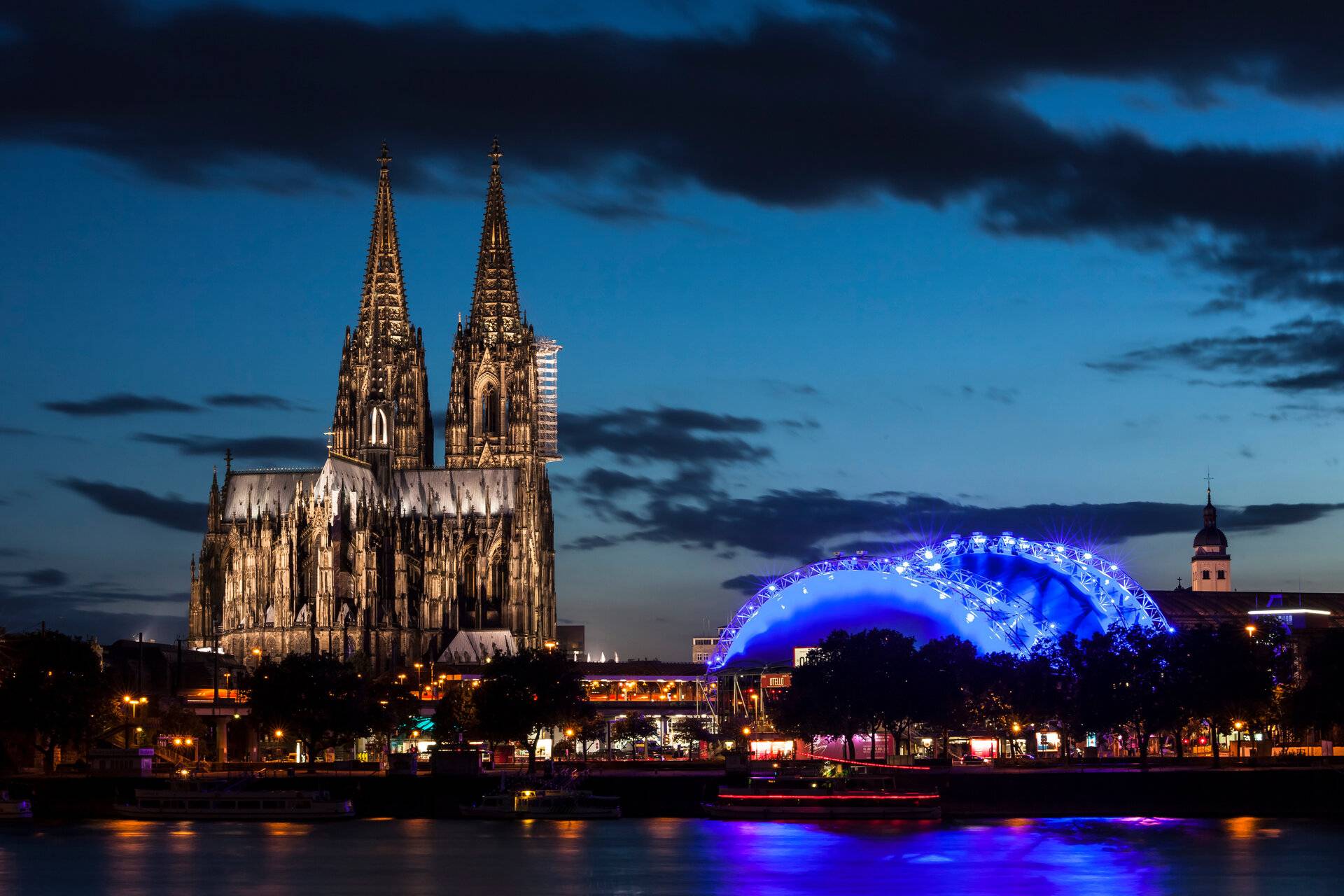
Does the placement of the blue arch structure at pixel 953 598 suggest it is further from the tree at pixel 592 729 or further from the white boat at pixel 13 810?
the white boat at pixel 13 810

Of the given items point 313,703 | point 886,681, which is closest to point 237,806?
point 313,703

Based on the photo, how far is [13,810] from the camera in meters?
122

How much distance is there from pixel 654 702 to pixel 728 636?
804 inches

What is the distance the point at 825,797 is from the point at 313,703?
4656cm

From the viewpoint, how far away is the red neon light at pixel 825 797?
12225 cm

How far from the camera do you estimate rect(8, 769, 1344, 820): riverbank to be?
12169 centimetres

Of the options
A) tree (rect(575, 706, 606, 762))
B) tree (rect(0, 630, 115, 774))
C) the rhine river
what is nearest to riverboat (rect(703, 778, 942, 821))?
the rhine river

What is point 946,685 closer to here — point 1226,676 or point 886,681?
point 886,681

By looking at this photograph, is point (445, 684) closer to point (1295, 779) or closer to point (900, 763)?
point (900, 763)

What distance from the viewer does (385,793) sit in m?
130

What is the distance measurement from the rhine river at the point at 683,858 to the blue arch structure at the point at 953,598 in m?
42.1

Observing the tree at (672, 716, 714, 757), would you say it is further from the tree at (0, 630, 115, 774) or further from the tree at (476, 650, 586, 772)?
the tree at (0, 630, 115, 774)

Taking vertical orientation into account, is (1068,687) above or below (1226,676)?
below

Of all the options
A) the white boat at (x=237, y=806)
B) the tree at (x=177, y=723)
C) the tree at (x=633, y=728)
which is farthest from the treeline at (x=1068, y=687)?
the tree at (x=177, y=723)
